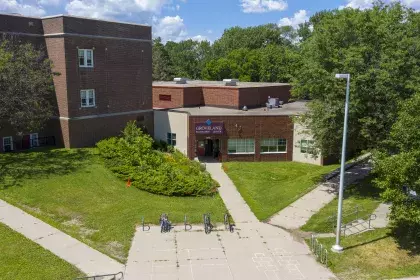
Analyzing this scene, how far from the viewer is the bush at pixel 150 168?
2569 centimetres

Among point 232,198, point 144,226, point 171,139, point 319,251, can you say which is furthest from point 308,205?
point 171,139

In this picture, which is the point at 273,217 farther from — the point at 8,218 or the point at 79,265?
the point at 8,218

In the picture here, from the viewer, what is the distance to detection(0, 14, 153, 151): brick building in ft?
104

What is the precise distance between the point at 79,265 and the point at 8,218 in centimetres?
608

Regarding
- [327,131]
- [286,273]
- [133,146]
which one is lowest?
[286,273]

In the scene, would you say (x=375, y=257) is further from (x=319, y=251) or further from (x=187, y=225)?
(x=187, y=225)

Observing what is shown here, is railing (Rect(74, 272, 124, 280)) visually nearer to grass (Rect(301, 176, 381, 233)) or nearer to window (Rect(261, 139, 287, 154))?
grass (Rect(301, 176, 381, 233))

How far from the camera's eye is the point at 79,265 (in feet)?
53.2

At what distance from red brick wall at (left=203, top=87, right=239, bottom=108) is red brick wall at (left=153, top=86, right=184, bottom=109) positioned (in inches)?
112

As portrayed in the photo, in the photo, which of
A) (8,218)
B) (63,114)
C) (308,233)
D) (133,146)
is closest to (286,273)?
(308,233)

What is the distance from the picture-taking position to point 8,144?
31.8m

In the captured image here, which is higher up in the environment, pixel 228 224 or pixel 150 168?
pixel 150 168

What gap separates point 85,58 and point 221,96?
1489 centimetres

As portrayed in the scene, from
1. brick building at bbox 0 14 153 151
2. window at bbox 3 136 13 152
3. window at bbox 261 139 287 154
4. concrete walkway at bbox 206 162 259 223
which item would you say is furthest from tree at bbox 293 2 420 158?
window at bbox 3 136 13 152
